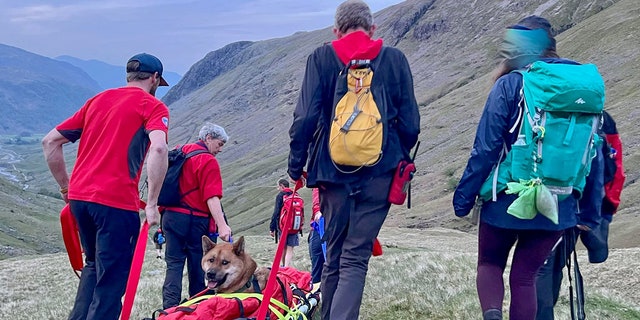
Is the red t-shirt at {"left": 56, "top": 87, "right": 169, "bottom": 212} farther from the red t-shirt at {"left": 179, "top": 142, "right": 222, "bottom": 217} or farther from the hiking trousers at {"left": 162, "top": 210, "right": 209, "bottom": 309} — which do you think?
the hiking trousers at {"left": 162, "top": 210, "right": 209, "bottom": 309}

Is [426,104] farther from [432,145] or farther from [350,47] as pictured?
[350,47]

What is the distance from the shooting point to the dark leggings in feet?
18.4

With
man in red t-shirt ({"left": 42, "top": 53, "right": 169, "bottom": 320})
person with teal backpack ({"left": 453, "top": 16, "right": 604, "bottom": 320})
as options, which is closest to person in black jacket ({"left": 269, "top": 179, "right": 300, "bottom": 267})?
man in red t-shirt ({"left": 42, "top": 53, "right": 169, "bottom": 320})

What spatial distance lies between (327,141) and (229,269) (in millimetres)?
2801

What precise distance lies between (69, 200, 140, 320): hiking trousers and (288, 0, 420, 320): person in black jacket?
1808 mm

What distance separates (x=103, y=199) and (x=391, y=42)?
19142cm

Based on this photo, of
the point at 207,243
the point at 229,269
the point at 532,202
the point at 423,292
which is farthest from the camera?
the point at 423,292

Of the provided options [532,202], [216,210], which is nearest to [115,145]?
[216,210]

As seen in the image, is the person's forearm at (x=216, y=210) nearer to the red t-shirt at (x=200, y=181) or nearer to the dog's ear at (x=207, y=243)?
the red t-shirt at (x=200, y=181)

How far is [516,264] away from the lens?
5.73 meters

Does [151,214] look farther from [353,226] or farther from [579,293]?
[579,293]

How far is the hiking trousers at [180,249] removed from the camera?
864 cm

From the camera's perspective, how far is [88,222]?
21.3 ft

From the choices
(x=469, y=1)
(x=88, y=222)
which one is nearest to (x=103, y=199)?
(x=88, y=222)
